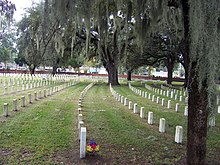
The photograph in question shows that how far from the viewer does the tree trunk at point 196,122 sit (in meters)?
3.70

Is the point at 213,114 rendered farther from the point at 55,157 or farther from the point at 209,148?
the point at 55,157

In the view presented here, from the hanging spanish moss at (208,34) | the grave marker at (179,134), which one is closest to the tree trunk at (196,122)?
the hanging spanish moss at (208,34)

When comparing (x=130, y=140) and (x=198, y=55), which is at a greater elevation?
(x=198, y=55)

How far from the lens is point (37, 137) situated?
5461mm

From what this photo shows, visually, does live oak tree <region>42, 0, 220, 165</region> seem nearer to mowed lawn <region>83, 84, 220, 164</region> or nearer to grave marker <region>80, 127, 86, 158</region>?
mowed lawn <region>83, 84, 220, 164</region>

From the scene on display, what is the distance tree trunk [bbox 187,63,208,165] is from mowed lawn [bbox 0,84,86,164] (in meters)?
2.17

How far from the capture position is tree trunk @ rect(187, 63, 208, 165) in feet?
12.1

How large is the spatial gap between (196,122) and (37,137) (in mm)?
3410

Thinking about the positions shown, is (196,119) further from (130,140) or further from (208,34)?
(130,140)

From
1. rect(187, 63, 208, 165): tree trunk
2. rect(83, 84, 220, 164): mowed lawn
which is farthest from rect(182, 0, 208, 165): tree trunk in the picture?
rect(83, 84, 220, 164): mowed lawn

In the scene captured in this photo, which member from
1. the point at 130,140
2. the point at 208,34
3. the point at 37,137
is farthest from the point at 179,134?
the point at 37,137

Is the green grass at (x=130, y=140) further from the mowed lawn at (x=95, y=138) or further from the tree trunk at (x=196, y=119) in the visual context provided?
the tree trunk at (x=196, y=119)

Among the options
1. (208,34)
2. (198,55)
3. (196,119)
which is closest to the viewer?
(208,34)

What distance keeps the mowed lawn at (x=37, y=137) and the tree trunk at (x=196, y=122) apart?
2166 mm
